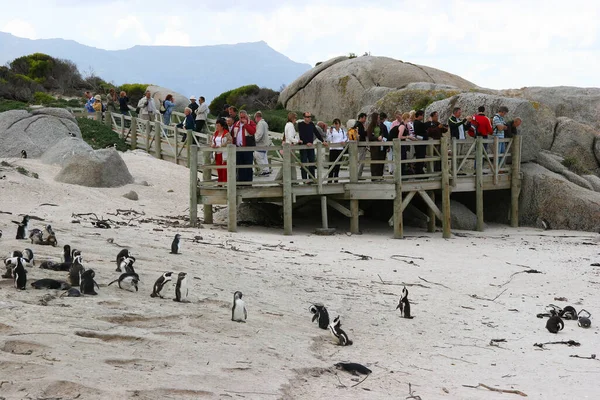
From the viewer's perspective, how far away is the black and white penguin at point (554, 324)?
12234 millimetres

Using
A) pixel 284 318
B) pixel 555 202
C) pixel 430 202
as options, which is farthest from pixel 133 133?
pixel 284 318

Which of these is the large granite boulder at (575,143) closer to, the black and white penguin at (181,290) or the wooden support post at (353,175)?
the wooden support post at (353,175)

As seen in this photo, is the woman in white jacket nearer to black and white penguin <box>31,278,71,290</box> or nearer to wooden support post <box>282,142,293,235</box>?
wooden support post <box>282,142,293,235</box>

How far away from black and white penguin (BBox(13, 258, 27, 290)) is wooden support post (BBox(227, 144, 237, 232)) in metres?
9.21

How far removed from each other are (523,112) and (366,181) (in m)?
6.11

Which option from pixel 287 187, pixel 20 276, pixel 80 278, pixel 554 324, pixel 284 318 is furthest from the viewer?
pixel 287 187

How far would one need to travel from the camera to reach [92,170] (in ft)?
76.0

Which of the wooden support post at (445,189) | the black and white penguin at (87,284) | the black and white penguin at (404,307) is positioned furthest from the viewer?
the wooden support post at (445,189)

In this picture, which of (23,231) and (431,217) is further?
(431,217)

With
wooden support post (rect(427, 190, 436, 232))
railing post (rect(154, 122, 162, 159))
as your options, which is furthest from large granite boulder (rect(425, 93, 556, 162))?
railing post (rect(154, 122, 162, 159))

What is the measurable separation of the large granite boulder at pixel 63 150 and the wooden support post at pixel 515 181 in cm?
1123

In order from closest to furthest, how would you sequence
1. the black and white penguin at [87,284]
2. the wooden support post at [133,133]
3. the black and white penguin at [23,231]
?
the black and white penguin at [87,284] → the black and white penguin at [23,231] → the wooden support post at [133,133]

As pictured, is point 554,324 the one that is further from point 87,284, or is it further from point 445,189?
point 445,189

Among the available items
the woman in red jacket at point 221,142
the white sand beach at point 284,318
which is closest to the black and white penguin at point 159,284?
the white sand beach at point 284,318
